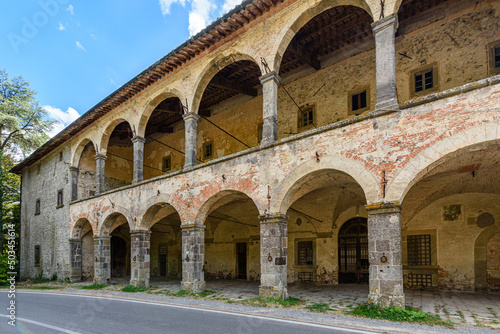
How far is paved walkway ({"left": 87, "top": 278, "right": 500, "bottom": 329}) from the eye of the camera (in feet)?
23.2

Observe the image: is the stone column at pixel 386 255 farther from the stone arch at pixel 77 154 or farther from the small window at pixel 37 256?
the small window at pixel 37 256

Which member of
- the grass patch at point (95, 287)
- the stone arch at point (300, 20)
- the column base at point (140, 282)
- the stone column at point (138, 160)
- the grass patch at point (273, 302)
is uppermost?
the stone arch at point (300, 20)

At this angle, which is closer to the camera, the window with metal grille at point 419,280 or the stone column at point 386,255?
the stone column at point 386,255

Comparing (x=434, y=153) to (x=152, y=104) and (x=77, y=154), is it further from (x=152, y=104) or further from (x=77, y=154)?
(x=77, y=154)

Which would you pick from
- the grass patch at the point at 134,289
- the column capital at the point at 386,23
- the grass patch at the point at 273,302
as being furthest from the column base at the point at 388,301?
the grass patch at the point at 134,289

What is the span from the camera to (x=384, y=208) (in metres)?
7.31

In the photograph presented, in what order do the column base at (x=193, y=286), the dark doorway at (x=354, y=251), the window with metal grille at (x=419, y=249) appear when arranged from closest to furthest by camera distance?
the window with metal grille at (x=419, y=249)
the column base at (x=193, y=286)
the dark doorway at (x=354, y=251)

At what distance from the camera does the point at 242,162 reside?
34.0ft

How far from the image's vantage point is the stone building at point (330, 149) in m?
7.29

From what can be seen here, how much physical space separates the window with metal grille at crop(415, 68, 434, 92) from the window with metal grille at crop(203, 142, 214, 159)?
31.2ft

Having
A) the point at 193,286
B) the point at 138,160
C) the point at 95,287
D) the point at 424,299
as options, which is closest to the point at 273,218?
the point at 193,286

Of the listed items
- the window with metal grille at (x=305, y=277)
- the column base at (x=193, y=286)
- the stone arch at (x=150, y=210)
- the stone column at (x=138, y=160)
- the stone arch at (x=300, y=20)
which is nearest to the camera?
the stone arch at (x=300, y=20)

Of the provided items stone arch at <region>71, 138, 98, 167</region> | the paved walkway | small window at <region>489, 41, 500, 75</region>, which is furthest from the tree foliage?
small window at <region>489, 41, 500, 75</region>

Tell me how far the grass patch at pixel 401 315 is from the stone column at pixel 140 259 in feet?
29.6
